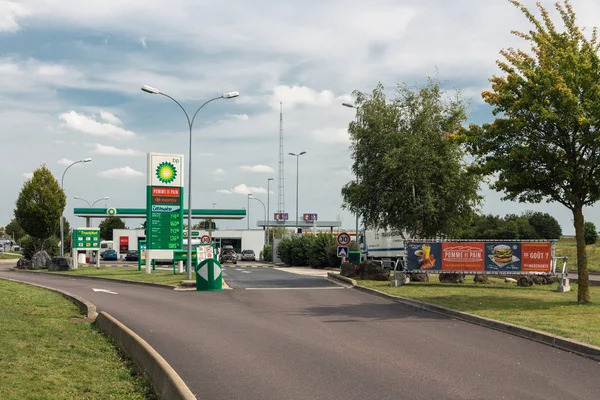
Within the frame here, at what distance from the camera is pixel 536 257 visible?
23.9m

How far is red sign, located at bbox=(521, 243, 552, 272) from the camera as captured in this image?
23781 mm

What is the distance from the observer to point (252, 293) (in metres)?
22.0

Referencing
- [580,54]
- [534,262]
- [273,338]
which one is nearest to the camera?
[273,338]

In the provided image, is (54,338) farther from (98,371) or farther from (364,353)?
(364,353)

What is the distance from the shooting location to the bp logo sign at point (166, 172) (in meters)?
34.9

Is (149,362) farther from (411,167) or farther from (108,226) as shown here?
(108,226)

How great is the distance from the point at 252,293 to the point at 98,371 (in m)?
13.5

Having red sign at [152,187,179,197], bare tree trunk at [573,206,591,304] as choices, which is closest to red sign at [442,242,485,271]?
bare tree trunk at [573,206,591,304]

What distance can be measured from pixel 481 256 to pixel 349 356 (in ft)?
52.8

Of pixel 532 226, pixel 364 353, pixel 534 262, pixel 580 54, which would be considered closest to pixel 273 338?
pixel 364 353

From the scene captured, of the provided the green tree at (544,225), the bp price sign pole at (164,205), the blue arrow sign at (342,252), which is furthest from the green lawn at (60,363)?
the green tree at (544,225)

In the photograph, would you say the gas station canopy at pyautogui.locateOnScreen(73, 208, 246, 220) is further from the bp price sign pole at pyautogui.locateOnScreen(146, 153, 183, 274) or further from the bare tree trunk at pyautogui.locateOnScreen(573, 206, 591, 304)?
the bare tree trunk at pyautogui.locateOnScreen(573, 206, 591, 304)

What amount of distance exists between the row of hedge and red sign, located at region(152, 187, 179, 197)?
43.1 feet

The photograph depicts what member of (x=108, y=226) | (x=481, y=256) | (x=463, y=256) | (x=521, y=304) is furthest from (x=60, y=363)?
(x=108, y=226)
